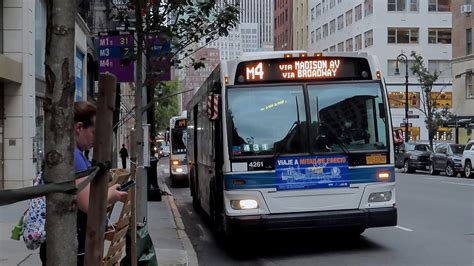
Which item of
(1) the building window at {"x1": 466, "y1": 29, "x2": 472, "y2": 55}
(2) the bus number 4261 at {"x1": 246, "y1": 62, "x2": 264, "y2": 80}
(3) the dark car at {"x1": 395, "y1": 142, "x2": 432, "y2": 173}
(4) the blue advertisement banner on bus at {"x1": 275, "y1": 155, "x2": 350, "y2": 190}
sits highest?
(1) the building window at {"x1": 466, "y1": 29, "x2": 472, "y2": 55}

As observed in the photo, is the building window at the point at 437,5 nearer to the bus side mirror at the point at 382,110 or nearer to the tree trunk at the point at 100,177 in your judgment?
the bus side mirror at the point at 382,110

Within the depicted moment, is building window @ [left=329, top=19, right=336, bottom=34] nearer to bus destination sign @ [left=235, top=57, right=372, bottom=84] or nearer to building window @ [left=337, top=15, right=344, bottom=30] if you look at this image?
building window @ [left=337, top=15, right=344, bottom=30]

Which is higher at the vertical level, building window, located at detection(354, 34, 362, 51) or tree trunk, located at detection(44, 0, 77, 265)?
building window, located at detection(354, 34, 362, 51)

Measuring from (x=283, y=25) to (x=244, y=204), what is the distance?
101 m

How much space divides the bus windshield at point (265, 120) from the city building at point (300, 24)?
82.3 meters

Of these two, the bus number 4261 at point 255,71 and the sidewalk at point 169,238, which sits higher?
the bus number 4261 at point 255,71

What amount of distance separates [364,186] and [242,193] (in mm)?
1925

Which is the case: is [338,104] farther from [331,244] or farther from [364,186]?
[331,244]

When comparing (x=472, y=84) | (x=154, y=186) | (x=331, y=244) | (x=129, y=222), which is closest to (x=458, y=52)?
(x=472, y=84)

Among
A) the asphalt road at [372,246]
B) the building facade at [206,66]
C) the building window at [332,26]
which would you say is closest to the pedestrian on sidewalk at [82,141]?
the asphalt road at [372,246]

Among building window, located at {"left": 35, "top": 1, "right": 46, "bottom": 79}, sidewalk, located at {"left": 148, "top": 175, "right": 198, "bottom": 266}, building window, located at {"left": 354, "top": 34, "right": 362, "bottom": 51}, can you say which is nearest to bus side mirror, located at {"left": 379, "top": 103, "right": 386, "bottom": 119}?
sidewalk, located at {"left": 148, "top": 175, "right": 198, "bottom": 266}

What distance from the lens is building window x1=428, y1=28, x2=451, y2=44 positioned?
213 ft

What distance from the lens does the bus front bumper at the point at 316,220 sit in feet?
28.9

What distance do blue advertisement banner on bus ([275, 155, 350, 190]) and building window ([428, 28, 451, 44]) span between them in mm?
60216
